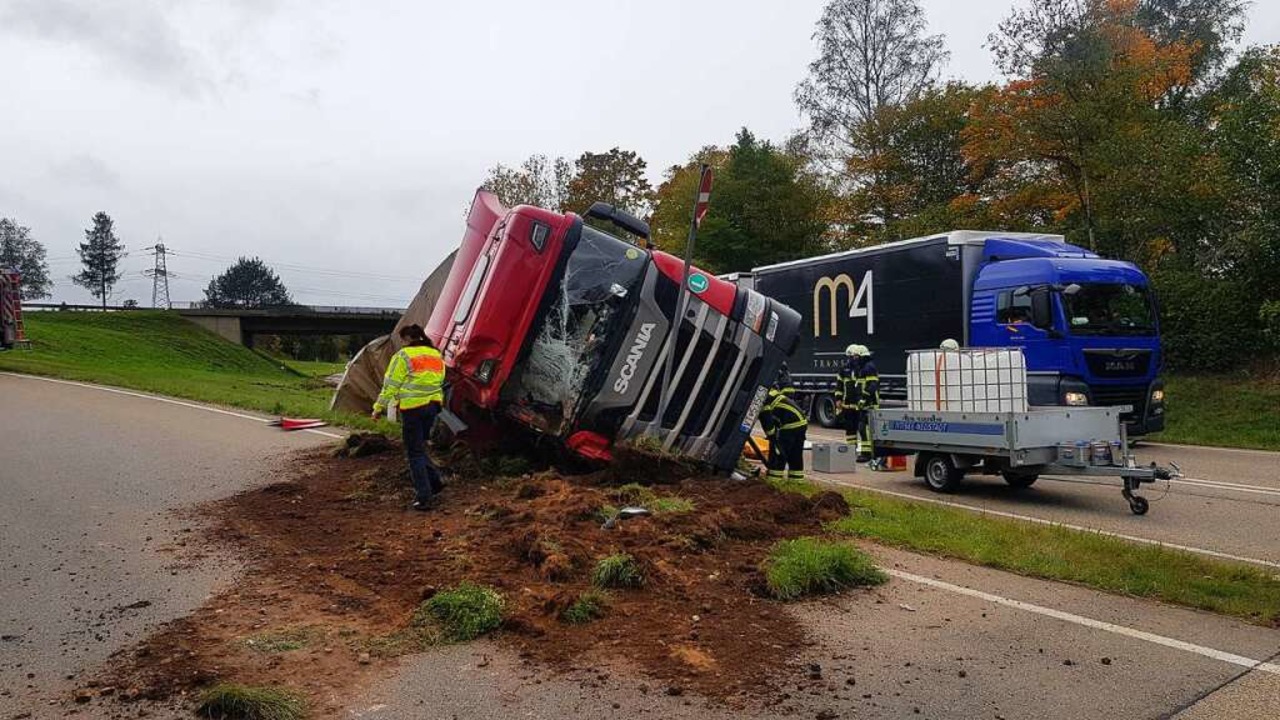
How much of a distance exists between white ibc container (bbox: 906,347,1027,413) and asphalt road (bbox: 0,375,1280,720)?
3.59 meters

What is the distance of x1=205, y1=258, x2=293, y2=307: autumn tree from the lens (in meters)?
109

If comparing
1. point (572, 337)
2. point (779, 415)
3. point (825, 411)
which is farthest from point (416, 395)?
point (825, 411)

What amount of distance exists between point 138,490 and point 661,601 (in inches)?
229

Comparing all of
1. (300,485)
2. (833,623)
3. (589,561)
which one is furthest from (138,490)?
(833,623)

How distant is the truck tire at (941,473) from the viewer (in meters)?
9.62

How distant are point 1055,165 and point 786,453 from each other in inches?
767

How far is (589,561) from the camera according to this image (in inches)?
212

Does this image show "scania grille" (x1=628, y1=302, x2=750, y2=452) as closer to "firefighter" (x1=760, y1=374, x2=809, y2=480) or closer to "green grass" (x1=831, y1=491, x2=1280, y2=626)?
"firefighter" (x1=760, y1=374, x2=809, y2=480)

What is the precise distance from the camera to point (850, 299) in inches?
664

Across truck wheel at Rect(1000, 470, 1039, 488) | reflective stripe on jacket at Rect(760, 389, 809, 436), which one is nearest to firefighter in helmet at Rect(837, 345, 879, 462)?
truck wheel at Rect(1000, 470, 1039, 488)

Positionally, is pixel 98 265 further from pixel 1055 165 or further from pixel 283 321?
pixel 1055 165

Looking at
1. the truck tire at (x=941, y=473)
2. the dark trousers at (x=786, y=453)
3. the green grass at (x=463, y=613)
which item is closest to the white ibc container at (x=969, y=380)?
the truck tire at (x=941, y=473)

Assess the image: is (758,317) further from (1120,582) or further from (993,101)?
(993,101)

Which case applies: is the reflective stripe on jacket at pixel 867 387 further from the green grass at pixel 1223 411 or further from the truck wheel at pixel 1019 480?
the green grass at pixel 1223 411
